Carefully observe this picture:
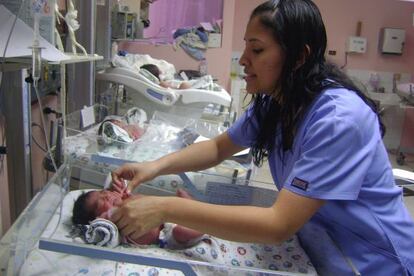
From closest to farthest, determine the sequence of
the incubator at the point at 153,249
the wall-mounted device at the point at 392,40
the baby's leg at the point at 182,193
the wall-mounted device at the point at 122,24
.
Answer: the incubator at the point at 153,249 → the baby's leg at the point at 182,193 → the wall-mounted device at the point at 122,24 → the wall-mounted device at the point at 392,40

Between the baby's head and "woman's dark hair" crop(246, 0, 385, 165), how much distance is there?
1.93 feet

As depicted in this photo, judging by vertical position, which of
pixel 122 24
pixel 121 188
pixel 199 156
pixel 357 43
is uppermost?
pixel 357 43

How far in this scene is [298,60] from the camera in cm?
103

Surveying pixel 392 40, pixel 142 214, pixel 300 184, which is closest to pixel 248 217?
pixel 300 184

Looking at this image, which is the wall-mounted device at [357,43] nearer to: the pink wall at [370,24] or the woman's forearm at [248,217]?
the pink wall at [370,24]

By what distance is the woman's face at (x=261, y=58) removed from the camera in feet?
3.34

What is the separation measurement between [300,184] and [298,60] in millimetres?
327

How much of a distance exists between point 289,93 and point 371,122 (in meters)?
0.22

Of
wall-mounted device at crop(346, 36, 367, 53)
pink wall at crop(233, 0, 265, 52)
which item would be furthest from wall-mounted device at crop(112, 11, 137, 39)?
wall-mounted device at crop(346, 36, 367, 53)

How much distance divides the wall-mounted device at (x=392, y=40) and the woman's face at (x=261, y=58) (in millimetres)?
4781

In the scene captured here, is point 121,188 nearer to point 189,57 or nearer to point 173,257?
point 173,257

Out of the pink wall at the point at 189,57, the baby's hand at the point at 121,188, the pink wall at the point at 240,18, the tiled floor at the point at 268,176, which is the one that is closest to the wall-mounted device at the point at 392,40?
the tiled floor at the point at 268,176

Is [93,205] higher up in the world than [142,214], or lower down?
lower down

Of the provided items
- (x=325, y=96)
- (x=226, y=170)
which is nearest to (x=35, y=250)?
(x=325, y=96)
